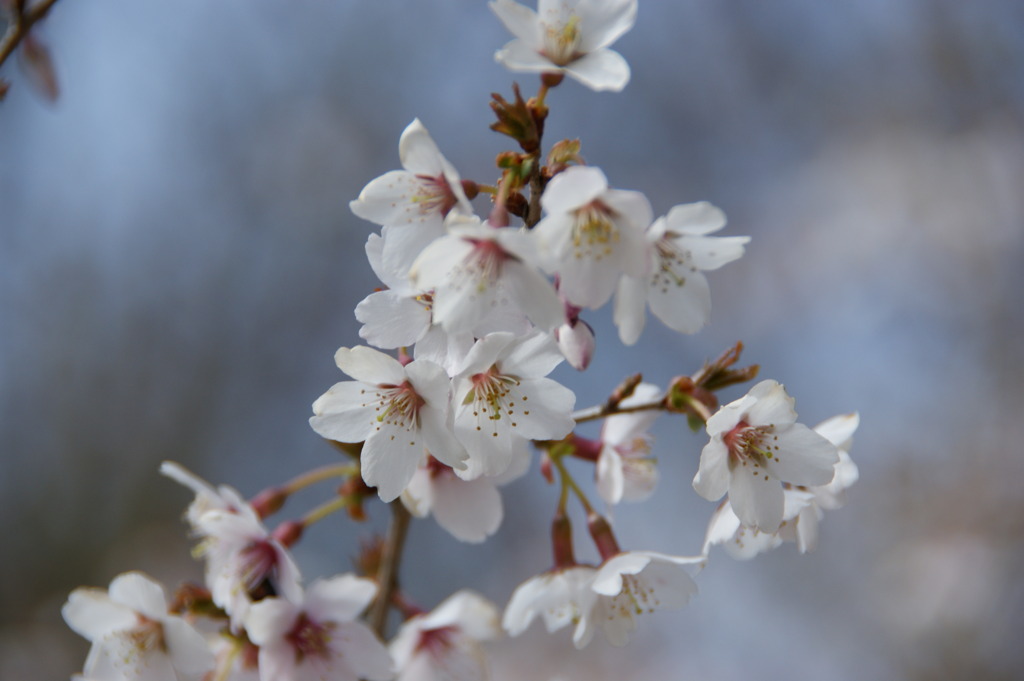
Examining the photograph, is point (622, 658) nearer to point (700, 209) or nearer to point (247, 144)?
point (700, 209)

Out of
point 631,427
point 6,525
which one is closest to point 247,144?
point 6,525

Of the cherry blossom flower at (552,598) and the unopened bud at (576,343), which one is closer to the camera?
the unopened bud at (576,343)

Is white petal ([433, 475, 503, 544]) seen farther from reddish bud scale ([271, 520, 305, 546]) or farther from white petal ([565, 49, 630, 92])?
white petal ([565, 49, 630, 92])

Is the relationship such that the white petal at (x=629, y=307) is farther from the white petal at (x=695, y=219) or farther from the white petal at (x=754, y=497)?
the white petal at (x=754, y=497)

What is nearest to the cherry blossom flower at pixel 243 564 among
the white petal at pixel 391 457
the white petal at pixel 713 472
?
the white petal at pixel 391 457

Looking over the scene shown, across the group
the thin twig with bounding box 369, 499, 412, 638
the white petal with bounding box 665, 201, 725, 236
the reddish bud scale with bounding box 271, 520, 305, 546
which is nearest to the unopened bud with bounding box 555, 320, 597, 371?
the white petal with bounding box 665, 201, 725, 236
